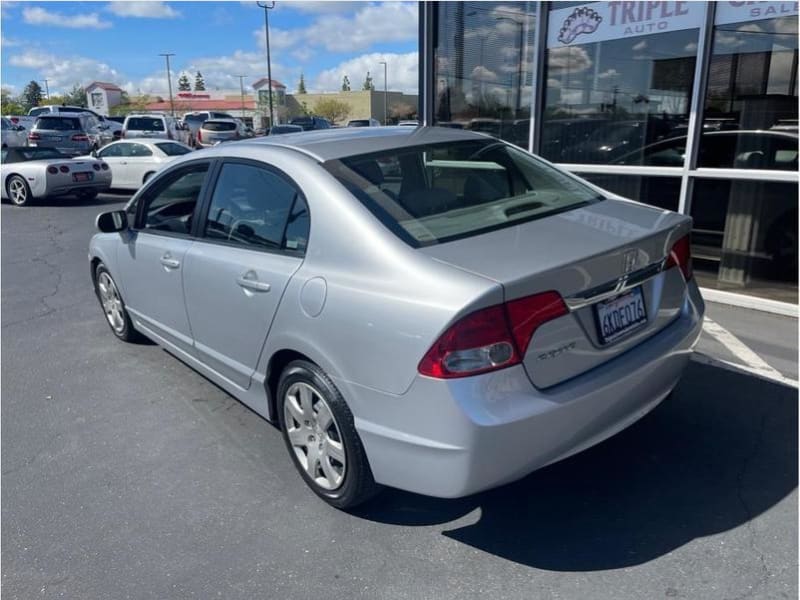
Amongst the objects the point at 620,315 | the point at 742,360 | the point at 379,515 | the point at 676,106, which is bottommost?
the point at 379,515

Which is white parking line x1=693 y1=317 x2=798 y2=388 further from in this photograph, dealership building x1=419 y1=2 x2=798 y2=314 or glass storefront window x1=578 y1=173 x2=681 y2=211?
glass storefront window x1=578 y1=173 x2=681 y2=211

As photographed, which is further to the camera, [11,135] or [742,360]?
[11,135]

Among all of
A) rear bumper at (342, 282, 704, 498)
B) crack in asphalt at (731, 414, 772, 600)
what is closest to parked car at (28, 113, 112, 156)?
rear bumper at (342, 282, 704, 498)

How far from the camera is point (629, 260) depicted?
2.60m

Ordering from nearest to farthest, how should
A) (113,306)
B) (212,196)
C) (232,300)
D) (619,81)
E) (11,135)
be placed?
1. (232,300)
2. (212,196)
3. (113,306)
4. (619,81)
5. (11,135)

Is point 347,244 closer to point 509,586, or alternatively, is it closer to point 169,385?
point 509,586

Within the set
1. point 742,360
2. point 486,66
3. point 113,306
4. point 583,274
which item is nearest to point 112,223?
point 113,306

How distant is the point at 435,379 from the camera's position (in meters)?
2.24

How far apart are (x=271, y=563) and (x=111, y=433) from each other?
165 cm

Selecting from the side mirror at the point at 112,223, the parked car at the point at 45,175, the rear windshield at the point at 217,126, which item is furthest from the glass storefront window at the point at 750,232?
the rear windshield at the point at 217,126

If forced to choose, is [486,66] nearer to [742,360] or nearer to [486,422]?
[742,360]

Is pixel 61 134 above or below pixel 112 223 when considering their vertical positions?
above

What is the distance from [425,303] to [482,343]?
0.25m

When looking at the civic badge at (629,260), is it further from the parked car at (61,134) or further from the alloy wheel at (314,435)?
the parked car at (61,134)
